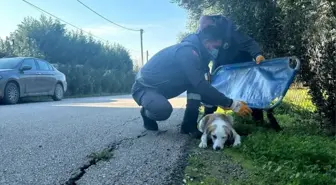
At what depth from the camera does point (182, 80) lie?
5.04 m

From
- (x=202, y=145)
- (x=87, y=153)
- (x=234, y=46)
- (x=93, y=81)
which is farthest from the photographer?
(x=93, y=81)

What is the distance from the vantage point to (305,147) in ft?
11.9

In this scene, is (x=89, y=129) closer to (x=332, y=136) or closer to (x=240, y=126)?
(x=240, y=126)

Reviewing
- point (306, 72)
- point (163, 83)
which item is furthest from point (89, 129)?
point (306, 72)

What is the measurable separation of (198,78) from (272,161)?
4.82 feet

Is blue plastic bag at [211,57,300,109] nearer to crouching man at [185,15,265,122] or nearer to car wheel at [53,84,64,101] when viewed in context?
crouching man at [185,15,265,122]

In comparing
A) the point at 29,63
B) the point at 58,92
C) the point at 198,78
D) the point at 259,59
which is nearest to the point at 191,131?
the point at 198,78

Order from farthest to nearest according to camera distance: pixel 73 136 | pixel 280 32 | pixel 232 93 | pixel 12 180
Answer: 1. pixel 280 32
2. pixel 232 93
3. pixel 73 136
4. pixel 12 180

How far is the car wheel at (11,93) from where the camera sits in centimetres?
1180

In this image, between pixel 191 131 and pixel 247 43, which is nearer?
pixel 191 131

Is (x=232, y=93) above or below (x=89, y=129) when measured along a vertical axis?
above

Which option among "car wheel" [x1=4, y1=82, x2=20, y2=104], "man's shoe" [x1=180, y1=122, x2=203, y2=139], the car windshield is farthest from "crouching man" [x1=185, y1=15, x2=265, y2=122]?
the car windshield

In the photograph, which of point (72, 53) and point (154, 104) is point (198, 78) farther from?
point (72, 53)

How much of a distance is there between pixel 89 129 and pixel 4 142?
1.23 meters
